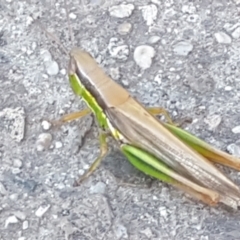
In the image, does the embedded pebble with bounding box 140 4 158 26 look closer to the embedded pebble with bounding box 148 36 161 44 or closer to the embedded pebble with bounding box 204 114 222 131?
the embedded pebble with bounding box 148 36 161 44

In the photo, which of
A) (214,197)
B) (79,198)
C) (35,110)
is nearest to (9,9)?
(35,110)

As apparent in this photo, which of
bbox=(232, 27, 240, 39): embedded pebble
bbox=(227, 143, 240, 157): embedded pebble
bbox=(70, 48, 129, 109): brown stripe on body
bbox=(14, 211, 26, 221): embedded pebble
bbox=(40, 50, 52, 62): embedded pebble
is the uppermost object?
bbox=(70, 48, 129, 109): brown stripe on body

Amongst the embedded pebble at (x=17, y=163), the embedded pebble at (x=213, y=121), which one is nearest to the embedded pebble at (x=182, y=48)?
the embedded pebble at (x=213, y=121)

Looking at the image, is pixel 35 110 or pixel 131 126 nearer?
pixel 131 126

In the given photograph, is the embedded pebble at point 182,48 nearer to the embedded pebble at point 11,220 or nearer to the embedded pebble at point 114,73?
the embedded pebble at point 114,73

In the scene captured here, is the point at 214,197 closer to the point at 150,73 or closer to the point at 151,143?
the point at 151,143

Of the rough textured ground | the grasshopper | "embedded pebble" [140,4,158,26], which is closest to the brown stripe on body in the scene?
the grasshopper
